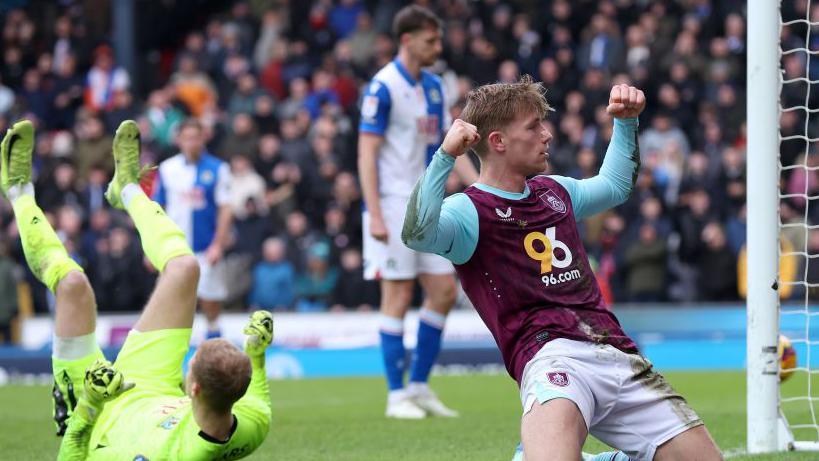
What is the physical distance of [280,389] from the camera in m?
12.0

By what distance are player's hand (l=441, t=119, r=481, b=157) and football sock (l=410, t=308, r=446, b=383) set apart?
13.3 ft

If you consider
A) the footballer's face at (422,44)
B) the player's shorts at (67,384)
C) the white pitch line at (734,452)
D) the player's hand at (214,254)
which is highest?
the footballer's face at (422,44)

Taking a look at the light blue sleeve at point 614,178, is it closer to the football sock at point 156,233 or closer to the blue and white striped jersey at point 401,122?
the football sock at point 156,233

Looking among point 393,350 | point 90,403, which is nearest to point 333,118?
point 393,350

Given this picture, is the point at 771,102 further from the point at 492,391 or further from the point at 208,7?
the point at 208,7

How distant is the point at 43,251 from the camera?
6.50m

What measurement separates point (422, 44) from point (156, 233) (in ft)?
10.6

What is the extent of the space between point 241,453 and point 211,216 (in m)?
7.24

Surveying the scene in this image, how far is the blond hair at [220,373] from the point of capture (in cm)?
475

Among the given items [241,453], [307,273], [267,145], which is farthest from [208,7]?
[241,453]

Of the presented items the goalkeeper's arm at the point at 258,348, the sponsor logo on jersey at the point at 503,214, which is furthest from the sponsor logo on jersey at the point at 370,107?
the sponsor logo on jersey at the point at 503,214

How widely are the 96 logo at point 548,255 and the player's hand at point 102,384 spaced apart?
1.67 meters

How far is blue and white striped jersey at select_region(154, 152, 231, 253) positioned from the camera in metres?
12.0

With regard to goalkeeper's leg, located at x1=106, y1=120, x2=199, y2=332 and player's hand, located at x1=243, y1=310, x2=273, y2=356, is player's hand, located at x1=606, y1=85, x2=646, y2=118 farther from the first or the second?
goalkeeper's leg, located at x1=106, y1=120, x2=199, y2=332
